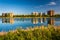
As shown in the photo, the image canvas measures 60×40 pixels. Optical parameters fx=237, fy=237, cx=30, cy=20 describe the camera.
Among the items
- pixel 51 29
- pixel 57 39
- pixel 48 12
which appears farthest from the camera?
pixel 48 12

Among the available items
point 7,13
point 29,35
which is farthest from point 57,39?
point 7,13

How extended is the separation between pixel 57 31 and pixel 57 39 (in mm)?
453

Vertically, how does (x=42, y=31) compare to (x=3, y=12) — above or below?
below

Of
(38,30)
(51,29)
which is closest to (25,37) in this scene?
(38,30)

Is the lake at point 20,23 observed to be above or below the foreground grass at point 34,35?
above

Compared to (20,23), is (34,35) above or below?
below

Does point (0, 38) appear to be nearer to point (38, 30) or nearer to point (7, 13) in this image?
point (38, 30)

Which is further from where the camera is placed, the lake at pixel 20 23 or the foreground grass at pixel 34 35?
the lake at pixel 20 23

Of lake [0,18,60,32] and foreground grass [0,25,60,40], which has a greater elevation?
lake [0,18,60,32]

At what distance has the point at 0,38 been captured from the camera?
22.7 feet

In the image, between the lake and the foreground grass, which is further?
the lake

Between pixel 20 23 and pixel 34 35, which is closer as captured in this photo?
pixel 34 35

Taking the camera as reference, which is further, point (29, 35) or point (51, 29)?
point (51, 29)

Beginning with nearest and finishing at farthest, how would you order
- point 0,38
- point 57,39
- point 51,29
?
1. point 0,38
2. point 57,39
3. point 51,29
